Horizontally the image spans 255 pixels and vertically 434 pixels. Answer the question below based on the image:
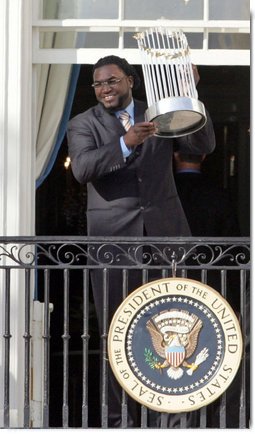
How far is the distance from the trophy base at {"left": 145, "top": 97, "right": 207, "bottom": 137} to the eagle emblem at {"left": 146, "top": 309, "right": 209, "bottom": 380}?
3.92 feet

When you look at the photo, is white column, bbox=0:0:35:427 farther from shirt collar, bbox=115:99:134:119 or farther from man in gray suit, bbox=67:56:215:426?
shirt collar, bbox=115:99:134:119

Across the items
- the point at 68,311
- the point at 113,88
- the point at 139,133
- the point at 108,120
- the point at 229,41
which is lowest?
the point at 68,311

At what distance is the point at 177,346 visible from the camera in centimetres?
685

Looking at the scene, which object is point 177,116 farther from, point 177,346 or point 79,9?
point 177,346

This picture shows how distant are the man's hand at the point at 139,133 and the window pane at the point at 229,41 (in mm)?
765

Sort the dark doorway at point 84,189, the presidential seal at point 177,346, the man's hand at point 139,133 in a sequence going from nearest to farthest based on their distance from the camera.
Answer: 1. the presidential seal at point 177,346
2. the man's hand at point 139,133
3. the dark doorway at point 84,189

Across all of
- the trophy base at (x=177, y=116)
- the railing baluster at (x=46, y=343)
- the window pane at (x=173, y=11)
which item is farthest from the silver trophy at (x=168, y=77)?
the railing baluster at (x=46, y=343)

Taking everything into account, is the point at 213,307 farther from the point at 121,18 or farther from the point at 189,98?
the point at 121,18

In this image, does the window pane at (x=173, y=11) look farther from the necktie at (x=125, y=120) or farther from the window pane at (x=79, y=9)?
the necktie at (x=125, y=120)

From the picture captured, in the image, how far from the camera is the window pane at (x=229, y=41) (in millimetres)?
7609

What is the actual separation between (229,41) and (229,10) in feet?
0.65

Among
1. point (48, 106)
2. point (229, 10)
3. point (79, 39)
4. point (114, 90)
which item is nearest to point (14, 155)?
point (48, 106)

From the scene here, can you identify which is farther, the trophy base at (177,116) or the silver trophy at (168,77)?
the silver trophy at (168,77)

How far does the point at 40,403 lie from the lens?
7543mm
